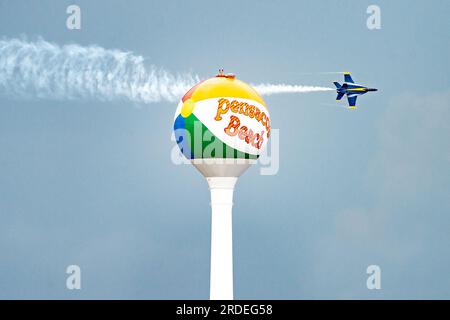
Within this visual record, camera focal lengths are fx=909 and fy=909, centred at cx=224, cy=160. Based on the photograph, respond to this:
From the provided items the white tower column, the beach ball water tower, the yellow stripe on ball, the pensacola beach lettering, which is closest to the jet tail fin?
the beach ball water tower

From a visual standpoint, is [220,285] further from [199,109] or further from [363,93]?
[363,93]

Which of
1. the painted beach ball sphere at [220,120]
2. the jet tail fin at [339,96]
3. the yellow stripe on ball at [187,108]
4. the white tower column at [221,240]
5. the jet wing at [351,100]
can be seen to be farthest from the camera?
the jet tail fin at [339,96]

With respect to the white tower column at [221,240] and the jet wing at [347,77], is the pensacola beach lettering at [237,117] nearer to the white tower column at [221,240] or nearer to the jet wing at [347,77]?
the white tower column at [221,240]

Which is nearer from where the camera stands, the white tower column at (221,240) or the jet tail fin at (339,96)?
the white tower column at (221,240)

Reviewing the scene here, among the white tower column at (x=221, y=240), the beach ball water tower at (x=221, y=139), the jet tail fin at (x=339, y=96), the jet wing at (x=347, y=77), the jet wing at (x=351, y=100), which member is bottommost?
the white tower column at (x=221, y=240)

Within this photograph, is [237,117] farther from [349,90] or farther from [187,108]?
[349,90]

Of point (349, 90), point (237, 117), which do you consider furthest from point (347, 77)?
point (237, 117)

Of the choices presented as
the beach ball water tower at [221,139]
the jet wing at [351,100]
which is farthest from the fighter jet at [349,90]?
the beach ball water tower at [221,139]
